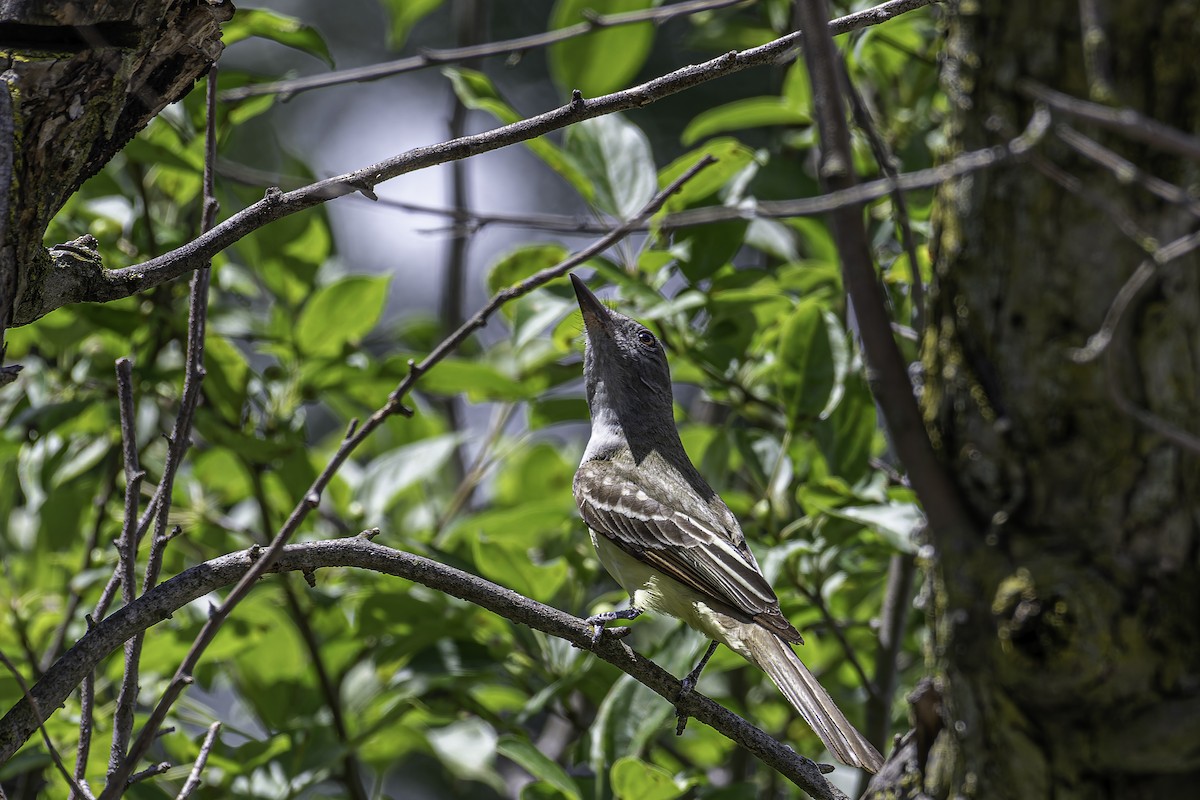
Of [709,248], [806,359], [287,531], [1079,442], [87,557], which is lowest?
[287,531]

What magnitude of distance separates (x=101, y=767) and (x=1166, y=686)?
316 centimetres

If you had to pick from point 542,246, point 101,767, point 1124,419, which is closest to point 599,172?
point 542,246

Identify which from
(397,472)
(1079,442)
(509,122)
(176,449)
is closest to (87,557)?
(397,472)

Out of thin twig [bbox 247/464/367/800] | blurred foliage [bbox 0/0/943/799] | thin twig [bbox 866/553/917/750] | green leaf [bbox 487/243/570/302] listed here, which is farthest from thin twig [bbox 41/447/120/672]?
thin twig [bbox 866/553/917/750]

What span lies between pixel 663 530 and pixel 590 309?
1187mm

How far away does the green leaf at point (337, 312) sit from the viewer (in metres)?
4.71

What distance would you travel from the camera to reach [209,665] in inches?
183

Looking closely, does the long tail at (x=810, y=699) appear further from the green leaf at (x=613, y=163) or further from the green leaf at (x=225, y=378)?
the green leaf at (x=225, y=378)

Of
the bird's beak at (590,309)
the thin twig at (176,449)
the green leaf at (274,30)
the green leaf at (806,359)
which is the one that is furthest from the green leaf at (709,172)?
the thin twig at (176,449)

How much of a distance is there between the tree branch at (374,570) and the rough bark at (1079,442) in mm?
1106

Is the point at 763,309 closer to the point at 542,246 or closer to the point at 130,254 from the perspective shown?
the point at 542,246

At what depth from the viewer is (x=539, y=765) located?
359 cm

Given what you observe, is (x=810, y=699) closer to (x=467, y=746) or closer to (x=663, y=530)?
(x=663, y=530)

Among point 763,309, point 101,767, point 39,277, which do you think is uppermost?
point 763,309
